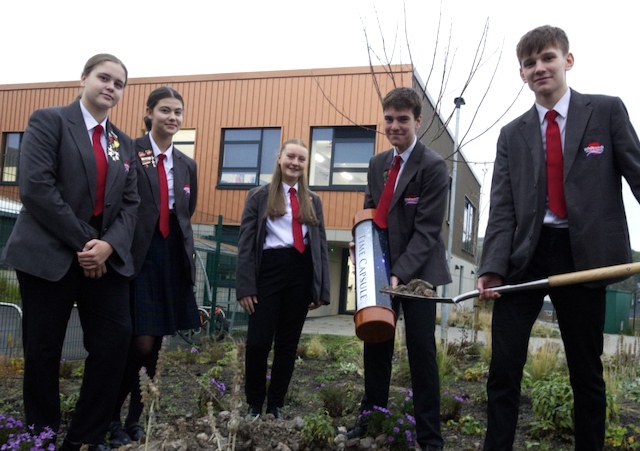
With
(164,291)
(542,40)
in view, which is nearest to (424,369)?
(164,291)

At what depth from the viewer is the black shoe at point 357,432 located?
11.1ft

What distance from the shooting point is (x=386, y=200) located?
3.44 metres

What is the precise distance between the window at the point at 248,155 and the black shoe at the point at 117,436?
1283cm

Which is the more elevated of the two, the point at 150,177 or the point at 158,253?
the point at 150,177

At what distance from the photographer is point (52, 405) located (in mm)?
2846

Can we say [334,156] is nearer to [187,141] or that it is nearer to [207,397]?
[187,141]

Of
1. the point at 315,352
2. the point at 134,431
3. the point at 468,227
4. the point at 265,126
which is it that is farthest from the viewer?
the point at 468,227

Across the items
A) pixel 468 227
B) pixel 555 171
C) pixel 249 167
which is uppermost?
pixel 249 167

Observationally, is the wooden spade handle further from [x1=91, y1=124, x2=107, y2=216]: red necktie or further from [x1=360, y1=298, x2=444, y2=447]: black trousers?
[x1=91, y1=124, x2=107, y2=216]: red necktie

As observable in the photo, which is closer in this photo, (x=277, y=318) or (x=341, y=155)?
(x=277, y=318)

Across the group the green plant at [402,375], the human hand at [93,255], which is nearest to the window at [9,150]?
the green plant at [402,375]

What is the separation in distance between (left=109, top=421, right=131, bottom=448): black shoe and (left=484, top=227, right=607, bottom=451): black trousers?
1.94 meters

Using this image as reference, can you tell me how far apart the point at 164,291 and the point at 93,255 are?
2.32 ft

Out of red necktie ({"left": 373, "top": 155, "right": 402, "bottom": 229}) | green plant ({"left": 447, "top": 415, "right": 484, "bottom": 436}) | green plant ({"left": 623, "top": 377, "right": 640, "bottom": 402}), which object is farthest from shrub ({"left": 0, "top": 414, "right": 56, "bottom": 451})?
green plant ({"left": 623, "top": 377, "right": 640, "bottom": 402})
